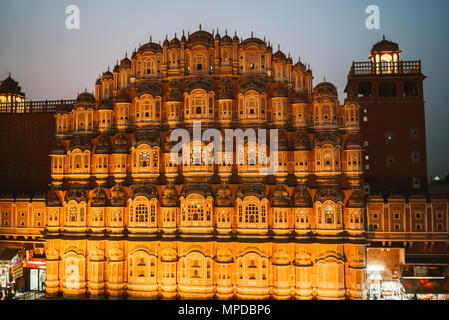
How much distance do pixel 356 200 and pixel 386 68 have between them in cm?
1490

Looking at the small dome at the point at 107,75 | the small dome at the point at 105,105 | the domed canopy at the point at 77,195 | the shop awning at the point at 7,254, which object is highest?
the small dome at the point at 107,75

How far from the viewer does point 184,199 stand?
27.4 meters

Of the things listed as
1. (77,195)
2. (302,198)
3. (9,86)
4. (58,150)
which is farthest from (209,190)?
(9,86)

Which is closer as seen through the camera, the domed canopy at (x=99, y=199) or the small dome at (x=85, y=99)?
the domed canopy at (x=99, y=199)

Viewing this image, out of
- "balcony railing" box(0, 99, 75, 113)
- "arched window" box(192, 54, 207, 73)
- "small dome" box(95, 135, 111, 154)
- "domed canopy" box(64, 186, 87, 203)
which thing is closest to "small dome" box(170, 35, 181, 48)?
"arched window" box(192, 54, 207, 73)

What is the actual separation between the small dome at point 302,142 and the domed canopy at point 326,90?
10.9 feet

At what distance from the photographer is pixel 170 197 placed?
27.7 meters

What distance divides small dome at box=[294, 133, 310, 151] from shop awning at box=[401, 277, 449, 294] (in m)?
12.2

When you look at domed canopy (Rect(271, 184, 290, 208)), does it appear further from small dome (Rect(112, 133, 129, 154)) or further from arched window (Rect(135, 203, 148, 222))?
small dome (Rect(112, 133, 129, 154))

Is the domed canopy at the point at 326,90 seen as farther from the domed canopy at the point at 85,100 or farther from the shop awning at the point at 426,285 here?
the domed canopy at the point at 85,100

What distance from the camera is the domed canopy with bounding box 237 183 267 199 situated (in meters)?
26.8

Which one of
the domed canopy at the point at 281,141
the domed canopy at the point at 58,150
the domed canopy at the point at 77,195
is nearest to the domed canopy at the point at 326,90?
the domed canopy at the point at 281,141

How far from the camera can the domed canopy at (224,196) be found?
27041 mm

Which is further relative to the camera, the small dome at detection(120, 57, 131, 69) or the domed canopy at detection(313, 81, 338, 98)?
the small dome at detection(120, 57, 131, 69)
